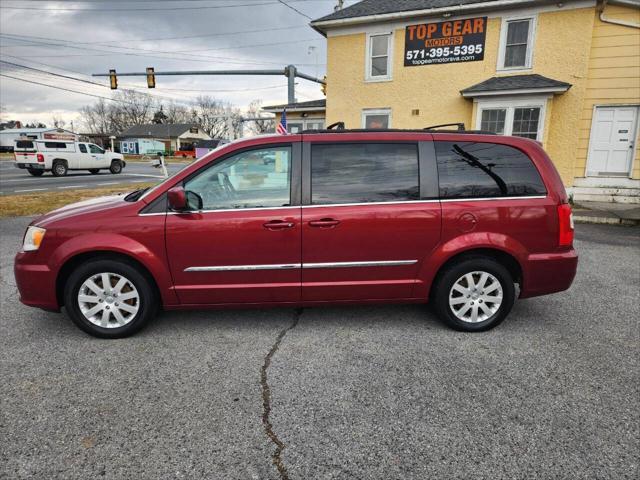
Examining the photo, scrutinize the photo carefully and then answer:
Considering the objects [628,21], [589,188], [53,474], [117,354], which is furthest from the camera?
[589,188]

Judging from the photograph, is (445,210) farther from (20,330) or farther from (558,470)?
(20,330)

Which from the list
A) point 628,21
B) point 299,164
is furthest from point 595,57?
point 299,164

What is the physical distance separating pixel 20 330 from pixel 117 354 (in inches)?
46.3

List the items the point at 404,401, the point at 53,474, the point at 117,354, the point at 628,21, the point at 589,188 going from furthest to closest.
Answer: the point at 589,188, the point at 628,21, the point at 117,354, the point at 404,401, the point at 53,474

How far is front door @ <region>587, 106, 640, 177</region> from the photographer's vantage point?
38.2 feet

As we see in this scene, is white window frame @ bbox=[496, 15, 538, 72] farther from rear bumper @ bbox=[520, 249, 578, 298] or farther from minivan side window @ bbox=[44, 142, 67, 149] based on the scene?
minivan side window @ bbox=[44, 142, 67, 149]

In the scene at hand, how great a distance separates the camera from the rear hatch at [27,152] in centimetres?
2161

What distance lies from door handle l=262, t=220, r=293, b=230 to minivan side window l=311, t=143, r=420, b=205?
298 mm

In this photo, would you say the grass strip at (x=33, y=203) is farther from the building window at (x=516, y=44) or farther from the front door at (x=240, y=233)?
the building window at (x=516, y=44)

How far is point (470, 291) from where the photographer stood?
376 cm

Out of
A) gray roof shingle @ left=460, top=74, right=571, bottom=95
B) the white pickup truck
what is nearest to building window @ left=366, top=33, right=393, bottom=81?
gray roof shingle @ left=460, top=74, right=571, bottom=95

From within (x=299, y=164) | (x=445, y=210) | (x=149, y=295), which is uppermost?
(x=299, y=164)

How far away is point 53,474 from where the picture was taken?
210 centimetres

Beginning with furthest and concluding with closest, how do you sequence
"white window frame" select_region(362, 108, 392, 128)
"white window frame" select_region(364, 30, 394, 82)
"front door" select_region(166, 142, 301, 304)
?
1. "white window frame" select_region(362, 108, 392, 128)
2. "white window frame" select_region(364, 30, 394, 82)
3. "front door" select_region(166, 142, 301, 304)
